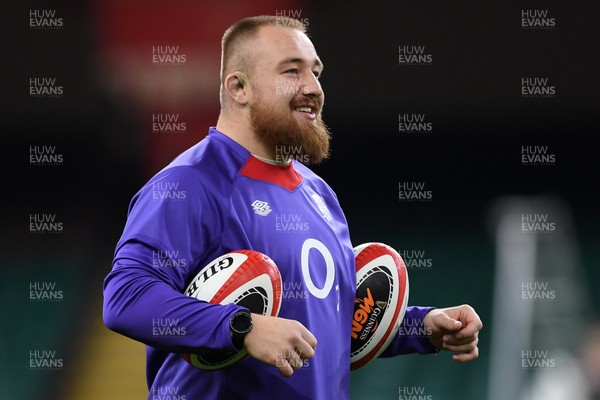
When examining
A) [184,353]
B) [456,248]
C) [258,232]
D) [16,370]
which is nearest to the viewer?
[184,353]

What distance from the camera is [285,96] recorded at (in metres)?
2.64

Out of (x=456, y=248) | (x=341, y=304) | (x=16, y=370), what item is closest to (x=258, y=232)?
(x=341, y=304)

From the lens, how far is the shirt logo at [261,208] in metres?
2.47

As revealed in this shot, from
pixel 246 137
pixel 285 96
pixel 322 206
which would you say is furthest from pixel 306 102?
pixel 322 206

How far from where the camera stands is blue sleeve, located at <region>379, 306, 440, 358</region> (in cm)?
283

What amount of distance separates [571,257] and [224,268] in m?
5.21

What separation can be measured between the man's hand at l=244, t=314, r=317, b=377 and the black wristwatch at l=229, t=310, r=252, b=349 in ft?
0.04

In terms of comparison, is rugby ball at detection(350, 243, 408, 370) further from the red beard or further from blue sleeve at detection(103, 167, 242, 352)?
blue sleeve at detection(103, 167, 242, 352)

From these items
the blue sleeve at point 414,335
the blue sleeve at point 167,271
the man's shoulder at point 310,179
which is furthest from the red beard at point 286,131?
the blue sleeve at point 414,335

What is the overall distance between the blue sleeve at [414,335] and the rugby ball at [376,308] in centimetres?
7

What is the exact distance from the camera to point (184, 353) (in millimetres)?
2238

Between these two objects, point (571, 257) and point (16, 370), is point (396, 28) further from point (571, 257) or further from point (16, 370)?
point (16, 370)

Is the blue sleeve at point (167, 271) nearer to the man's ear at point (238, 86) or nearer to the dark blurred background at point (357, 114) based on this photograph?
the man's ear at point (238, 86)

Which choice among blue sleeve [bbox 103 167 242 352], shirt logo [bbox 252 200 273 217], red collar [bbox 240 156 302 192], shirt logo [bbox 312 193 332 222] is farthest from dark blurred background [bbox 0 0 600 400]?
blue sleeve [bbox 103 167 242 352]
